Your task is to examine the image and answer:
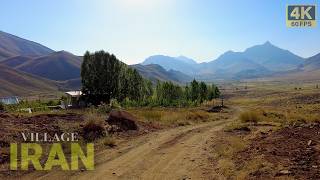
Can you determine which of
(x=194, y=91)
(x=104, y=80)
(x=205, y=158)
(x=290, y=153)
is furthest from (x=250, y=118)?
(x=194, y=91)

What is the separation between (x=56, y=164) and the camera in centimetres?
Result: 1856

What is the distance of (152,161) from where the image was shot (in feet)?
61.8

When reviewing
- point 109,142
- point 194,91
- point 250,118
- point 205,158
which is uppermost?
point 194,91

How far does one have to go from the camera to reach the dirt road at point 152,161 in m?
16.2

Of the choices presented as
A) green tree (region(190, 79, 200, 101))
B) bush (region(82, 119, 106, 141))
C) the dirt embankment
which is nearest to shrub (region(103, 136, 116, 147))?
bush (region(82, 119, 106, 141))

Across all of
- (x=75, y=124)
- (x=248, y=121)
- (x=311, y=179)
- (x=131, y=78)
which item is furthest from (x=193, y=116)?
(x=131, y=78)

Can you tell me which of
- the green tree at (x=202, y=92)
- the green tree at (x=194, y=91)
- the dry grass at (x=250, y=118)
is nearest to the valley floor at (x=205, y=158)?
the dry grass at (x=250, y=118)

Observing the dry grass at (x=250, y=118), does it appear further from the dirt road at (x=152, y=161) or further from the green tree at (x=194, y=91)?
the green tree at (x=194, y=91)

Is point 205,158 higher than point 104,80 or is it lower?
lower

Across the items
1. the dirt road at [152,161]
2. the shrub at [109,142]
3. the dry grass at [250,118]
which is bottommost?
the dirt road at [152,161]

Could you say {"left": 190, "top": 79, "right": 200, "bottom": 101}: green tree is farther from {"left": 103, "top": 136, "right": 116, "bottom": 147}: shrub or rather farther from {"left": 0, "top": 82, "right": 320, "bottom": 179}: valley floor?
{"left": 103, "top": 136, "right": 116, "bottom": 147}: shrub

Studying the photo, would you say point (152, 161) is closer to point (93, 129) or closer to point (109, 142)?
point (109, 142)

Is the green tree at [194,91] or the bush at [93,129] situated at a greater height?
the green tree at [194,91]

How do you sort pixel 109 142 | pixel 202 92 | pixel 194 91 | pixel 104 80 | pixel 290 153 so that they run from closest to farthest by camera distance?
1. pixel 290 153
2. pixel 109 142
3. pixel 104 80
4. pixel 194 91
5. pixel 202 92
